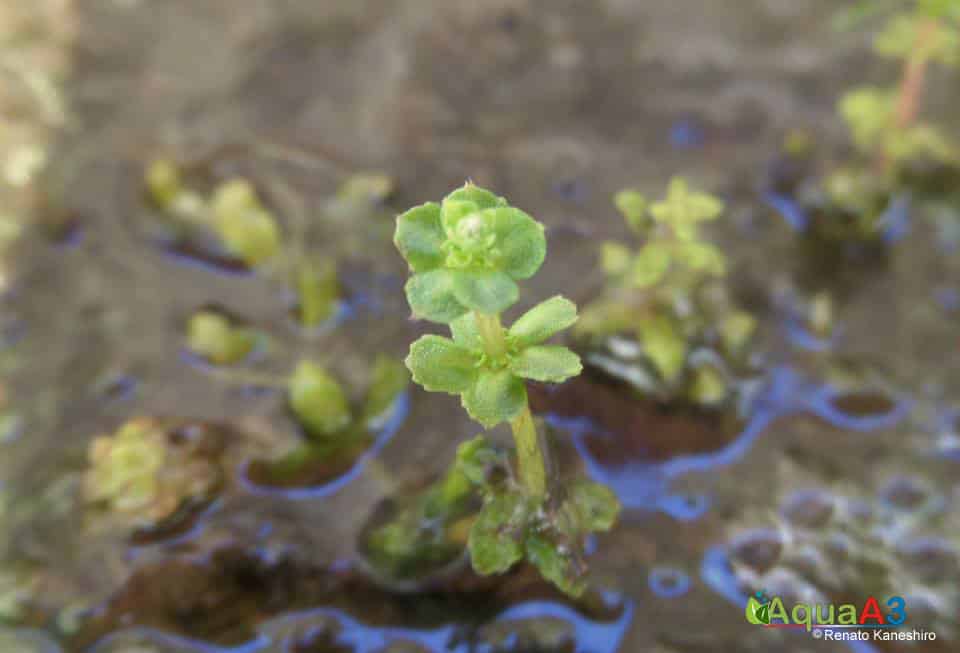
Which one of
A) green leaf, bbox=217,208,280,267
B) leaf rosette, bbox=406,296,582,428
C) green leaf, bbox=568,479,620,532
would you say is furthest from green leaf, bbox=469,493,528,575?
green leaf, bbox=217,208,280,267

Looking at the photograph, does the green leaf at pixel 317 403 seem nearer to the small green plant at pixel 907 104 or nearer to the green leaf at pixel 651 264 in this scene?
the green leaf at pixel 651 264

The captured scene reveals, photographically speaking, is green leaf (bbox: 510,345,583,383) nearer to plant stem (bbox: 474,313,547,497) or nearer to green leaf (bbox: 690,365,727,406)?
plant stem (bbox: 474,313,547,497)

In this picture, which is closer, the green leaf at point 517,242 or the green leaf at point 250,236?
the green leaf at point 517,242

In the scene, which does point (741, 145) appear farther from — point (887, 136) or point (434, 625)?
point (434, 625)

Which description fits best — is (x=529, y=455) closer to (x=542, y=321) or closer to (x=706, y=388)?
(x=542, y=321)

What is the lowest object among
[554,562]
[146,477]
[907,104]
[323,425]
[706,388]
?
[554,562]

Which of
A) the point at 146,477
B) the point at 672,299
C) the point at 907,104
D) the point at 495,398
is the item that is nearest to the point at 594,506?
the point at 495,398

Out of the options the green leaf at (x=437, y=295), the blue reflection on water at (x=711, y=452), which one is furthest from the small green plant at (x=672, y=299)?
the green leaf at (x=437, y=295)
